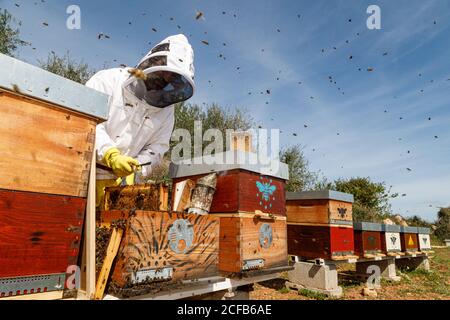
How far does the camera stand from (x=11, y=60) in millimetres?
1285

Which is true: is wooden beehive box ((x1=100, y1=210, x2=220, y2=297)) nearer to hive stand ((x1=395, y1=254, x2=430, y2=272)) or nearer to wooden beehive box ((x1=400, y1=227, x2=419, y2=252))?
wooden beehive box ((x1=400, y1=227, x2=419, y2=252))

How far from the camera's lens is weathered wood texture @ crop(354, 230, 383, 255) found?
19.9ft

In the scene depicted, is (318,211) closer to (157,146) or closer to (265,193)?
(265,193)

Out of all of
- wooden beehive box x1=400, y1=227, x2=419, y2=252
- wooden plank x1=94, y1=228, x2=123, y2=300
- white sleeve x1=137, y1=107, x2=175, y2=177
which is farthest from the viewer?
wooden beehive box x1=400, y1=227, x2=419, y2=252

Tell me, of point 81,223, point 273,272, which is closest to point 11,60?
point 81,223

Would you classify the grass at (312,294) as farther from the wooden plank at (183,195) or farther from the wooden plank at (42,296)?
the wooden plank at (42,296)

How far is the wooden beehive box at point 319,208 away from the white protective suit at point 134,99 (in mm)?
3188

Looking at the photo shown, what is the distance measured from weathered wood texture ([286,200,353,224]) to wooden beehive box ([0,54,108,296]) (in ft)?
14.4

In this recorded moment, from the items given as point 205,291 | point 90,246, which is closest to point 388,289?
point 205,291

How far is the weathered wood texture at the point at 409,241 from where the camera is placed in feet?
25.5

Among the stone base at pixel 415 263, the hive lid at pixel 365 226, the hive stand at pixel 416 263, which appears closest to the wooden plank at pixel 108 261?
the hive lid at pixel 365 226

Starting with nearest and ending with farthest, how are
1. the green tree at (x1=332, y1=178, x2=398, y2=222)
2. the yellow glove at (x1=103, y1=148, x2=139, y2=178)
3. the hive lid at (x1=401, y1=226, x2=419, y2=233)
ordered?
the yellow glove at (x1=103, y1=148, x2=139, y2=178), the hive lid at (x1=401, y1=226, x2=419, y2=233), the green tree at (x1=332, y1=178, x2=398, y2=222)

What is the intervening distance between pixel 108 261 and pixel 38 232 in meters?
0.41

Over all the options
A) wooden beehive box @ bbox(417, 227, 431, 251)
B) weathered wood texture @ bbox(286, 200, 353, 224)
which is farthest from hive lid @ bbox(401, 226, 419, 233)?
weathered wood texture @ bbox(286, 200, 353, 224)
